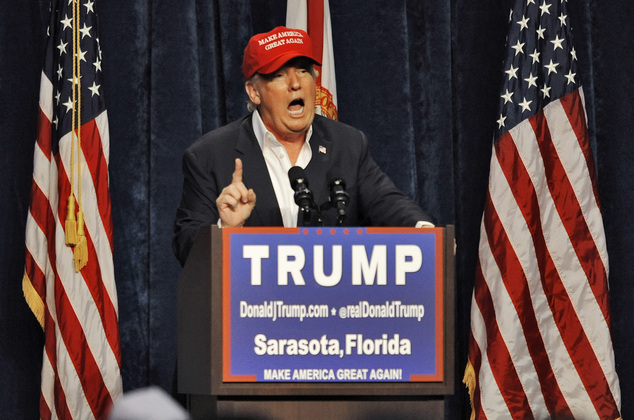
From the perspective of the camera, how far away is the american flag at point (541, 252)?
4641 millimetres

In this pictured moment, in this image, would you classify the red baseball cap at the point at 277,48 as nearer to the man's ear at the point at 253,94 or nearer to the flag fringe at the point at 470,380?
the man's ear at the point at 253,94

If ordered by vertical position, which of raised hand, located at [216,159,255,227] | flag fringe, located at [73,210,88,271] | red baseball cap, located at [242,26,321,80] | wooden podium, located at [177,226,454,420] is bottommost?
wooden podium, located at [177,226,454,420]

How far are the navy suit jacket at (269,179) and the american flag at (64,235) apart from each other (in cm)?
149

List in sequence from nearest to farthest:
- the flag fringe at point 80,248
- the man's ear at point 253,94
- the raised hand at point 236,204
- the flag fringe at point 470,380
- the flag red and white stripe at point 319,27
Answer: the raised hand at point 236,204
the man's ear at point 253,94
the flag fringe at point 80,248
the flag fringe at point 470,380
the flag red and white stripe at point 319,27

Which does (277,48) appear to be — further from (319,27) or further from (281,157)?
(319,27)

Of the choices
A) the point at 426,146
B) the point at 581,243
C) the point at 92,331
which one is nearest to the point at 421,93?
the point at 426,146

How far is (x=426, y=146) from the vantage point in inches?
205

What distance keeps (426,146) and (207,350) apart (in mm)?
2890

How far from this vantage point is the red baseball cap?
126 inches

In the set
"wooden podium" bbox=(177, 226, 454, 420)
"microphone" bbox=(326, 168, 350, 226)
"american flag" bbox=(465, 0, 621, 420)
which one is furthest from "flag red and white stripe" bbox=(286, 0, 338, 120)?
"wooden podium" bbox=(177, 226, 454, 420)

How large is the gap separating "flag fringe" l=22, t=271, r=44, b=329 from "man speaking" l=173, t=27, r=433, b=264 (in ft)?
5.64

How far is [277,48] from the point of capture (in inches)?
127

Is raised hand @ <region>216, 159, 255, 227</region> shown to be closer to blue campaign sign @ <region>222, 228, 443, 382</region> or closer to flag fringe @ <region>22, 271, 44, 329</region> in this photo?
blue campaign sign @ <region>222, 228, 443, 382</region>

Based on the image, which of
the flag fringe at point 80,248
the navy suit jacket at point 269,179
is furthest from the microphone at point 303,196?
the flag fringe at point 80,248
